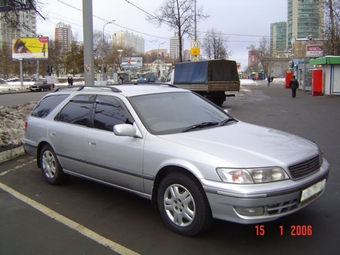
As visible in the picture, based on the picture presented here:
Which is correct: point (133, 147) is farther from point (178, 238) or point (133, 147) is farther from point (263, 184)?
point (263, 184)

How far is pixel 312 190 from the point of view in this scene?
3.78 meters

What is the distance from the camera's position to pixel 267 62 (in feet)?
267

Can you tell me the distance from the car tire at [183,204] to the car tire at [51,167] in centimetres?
230

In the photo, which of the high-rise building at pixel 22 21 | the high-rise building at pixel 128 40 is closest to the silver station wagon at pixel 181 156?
the high-rise building at pixel 22 21

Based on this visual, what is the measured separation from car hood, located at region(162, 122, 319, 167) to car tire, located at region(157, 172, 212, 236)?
0.37m

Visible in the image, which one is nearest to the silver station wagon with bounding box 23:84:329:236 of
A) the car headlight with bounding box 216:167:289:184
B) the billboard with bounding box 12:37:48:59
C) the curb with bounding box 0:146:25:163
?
the car headlight with bounding box 216:167:289:184

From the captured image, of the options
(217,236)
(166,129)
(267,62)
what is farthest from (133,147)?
(267,62)

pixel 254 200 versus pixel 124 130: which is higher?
pixel 124 130

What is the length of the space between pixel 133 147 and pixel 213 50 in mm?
48057

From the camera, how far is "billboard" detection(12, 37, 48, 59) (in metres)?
53.5

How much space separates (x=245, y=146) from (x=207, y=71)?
15528 millimetres

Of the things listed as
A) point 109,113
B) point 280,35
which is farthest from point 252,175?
point 280,35

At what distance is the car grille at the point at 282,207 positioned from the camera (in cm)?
346
